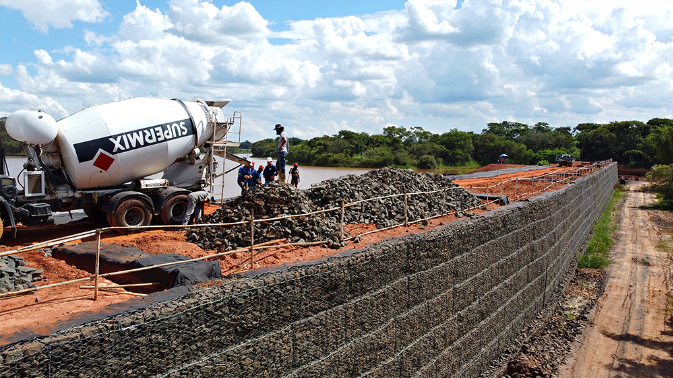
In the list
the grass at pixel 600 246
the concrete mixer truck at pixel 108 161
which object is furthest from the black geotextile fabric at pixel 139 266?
the grass at pixel 600 246

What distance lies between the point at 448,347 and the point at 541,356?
3.78 m

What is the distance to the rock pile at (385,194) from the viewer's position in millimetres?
9322

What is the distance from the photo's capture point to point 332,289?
17.7ft

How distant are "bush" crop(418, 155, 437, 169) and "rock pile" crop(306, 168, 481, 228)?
19.6 metres

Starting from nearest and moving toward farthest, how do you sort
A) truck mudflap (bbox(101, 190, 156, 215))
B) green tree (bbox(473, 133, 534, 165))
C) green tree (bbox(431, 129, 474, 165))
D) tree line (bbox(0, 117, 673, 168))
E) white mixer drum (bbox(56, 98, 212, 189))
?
1. white mixer drum (bbox(56, 98, 212, 189))
2. truck mudflap (bbox(101, 190, 156, 215))
3. tree line (bbox(0, 117, 673, 168))
4. green tree (bbox(431, 129, 474, 165))
5. green tree (bbox(473, 133, 534, 165))

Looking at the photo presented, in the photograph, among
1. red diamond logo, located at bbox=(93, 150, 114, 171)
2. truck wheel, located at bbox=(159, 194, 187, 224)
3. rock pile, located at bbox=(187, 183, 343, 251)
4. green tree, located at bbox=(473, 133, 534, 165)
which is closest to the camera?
rock pile, located at bbox=(187, 183, 343, 251)

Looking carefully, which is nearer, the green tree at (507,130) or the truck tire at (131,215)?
the truck tire at (131,215)

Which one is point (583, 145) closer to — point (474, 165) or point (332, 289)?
point (474, 165)

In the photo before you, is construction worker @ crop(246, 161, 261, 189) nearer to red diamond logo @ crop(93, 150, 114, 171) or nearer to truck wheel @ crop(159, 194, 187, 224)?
truck wheel @ crop(159, 194, 187, 224)

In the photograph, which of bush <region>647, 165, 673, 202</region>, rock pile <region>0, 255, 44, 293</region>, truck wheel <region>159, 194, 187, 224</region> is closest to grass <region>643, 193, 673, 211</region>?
bush <region>647, 165, 673, 202</region>

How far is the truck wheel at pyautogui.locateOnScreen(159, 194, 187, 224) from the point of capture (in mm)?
11284

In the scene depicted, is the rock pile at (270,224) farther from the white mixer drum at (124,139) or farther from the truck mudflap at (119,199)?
the white mixer drum at (124,139)

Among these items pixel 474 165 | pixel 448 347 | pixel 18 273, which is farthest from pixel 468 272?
pixel 474 165

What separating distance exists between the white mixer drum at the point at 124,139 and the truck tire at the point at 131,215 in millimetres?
655
